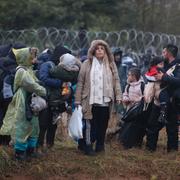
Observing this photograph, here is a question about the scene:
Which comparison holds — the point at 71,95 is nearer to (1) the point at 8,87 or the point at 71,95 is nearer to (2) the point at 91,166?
(1) the point at 8,87

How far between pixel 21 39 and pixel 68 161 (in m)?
11.1

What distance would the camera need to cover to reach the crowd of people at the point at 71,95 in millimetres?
8000

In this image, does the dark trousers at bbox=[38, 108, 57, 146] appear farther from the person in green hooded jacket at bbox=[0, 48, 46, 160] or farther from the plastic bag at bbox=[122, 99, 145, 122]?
the plastic bag at bbox=[122, 99, 145, 122]

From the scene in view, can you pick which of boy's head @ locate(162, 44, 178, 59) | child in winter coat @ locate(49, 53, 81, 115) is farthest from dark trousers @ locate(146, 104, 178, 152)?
Result: child in winter coat @ locate(49, 53, 81, 115)

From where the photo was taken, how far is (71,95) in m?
8.59

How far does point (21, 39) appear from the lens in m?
19.1

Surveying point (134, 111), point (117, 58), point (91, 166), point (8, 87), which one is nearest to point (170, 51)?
point (134, 111)

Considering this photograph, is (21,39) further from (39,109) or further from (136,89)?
(39,109)

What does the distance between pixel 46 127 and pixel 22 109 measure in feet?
3.23

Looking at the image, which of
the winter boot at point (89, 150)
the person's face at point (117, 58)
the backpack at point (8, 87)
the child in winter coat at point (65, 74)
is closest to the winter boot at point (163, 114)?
the winter boot at point (89, 150)

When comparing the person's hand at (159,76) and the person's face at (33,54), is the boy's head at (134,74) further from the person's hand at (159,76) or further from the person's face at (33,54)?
the person's face at (33,54)

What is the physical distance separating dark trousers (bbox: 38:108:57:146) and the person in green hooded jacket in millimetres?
476

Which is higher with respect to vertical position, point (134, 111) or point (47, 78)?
point (47, 78)

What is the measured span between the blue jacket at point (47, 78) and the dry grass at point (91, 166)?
105 centimetres
